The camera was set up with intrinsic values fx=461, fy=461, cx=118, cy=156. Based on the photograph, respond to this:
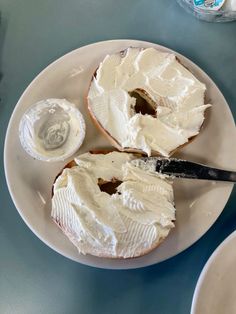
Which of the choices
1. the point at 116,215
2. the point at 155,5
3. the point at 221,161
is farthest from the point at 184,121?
the point at 155,5

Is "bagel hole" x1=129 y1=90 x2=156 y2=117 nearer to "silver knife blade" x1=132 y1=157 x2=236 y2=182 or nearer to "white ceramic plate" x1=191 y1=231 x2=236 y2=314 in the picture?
"silver knife blade" x1=132 y1=157 x2=236 y2=182

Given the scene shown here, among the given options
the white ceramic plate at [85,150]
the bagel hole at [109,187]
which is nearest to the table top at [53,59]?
the white ceramic plate at [85,150]

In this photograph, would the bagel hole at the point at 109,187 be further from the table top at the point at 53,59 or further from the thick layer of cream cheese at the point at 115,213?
the table top at the point at 53,59

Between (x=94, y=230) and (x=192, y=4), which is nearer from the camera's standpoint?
(x=94, y=230)

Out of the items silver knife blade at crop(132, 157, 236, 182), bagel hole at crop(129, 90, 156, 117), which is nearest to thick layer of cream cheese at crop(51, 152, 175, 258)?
silver knife blade at crop(132, 157, 236, 182)

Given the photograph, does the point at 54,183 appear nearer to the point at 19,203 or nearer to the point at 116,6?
the point at 19,203

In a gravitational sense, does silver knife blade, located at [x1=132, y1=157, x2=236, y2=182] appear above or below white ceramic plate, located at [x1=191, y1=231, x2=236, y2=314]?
above

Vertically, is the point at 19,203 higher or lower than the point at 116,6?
lower
